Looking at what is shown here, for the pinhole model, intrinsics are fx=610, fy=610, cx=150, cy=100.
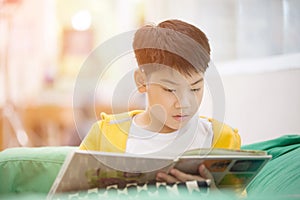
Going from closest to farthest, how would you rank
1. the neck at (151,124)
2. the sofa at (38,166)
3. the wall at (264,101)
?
1. the neck at (151,124)
2. the sofa at (38,166)
3. the wall at (264,101)

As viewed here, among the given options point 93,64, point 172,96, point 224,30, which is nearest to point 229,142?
point 172,96

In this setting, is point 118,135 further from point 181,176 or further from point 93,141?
point 181,176

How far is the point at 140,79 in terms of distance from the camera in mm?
1278

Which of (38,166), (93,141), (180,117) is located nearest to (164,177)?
(180,117)

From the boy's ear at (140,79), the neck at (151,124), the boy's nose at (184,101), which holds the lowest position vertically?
the neck at (151,124)

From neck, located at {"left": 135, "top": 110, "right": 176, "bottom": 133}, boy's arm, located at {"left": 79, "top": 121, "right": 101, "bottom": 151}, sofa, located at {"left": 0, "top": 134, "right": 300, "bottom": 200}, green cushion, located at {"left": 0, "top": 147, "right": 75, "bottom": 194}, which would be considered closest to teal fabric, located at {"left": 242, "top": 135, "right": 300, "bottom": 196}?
sofa, located at {"left": 0, "top": 134, "right": 300, "bottom": 200}

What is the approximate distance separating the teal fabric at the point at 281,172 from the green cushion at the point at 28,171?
1.58 ft

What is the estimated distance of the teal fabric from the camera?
1.17 meters

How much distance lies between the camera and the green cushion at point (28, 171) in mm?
1464

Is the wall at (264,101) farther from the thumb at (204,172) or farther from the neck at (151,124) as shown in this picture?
the thumb at (204,172)

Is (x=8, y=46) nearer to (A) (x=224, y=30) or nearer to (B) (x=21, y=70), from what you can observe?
(B) (x=21, y=70)

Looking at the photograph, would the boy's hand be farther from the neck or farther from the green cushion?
the green cushion

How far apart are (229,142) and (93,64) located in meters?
2.74

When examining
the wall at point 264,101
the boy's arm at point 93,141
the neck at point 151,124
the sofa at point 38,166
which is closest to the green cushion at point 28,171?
the sofa at point 38,166
